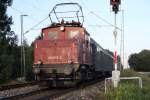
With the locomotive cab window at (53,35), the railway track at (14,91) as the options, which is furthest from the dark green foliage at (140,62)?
the locomotive cab window at (53,35)

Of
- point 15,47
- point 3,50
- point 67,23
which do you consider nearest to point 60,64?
point 67,23

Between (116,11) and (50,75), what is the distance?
19.8 ft

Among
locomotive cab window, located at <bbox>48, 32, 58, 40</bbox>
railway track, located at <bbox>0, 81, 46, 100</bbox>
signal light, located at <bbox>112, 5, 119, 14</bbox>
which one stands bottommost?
railway track, located at <bbox>0, 81, 46, 100</bbox>

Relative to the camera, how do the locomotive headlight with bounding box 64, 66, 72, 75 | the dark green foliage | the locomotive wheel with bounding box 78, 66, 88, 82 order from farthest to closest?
1. the dark green foliage
2. the locomotive wheel with bounding box 78, 66, 88, 82
3. the locomotive headlight with bounding box 64, 66, 72, 75

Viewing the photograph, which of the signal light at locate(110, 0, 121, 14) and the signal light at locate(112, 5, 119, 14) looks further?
the signal light at locate(112, 5, 119, 14)

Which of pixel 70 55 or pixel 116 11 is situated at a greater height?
pixel 116 11

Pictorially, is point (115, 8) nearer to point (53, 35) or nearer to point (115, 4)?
point (115, 4)

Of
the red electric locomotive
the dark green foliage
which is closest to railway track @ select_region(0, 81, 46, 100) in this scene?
the red electric locomotive

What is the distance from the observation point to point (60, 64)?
24391 millimetres

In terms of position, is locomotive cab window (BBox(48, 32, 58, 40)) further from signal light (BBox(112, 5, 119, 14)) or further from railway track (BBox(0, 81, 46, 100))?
signal light (BBox(112, 5, 119, 14))

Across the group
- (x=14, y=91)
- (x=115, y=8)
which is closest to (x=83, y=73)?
(x=14, y=91)

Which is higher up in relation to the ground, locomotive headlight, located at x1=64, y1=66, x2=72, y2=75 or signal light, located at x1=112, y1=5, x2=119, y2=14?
signal light, located at x1=112, y1=5, x2=119, y2=14

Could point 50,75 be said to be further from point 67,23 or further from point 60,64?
point 67,23

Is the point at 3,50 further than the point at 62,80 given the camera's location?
Yes
